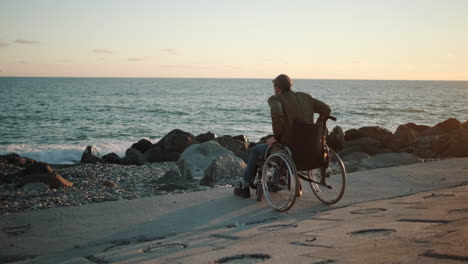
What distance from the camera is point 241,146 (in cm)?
1566

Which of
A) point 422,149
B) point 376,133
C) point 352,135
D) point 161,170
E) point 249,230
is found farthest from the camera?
point 352,135

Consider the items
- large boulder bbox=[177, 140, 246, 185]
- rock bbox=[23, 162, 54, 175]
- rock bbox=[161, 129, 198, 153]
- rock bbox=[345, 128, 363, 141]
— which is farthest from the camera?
rock bbox=[345, 128, 363, 141]

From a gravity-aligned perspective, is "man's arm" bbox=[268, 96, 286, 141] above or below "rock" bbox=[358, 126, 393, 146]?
above

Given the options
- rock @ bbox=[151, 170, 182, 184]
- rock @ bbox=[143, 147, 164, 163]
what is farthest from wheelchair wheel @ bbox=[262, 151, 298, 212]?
rock @ bbox=[143, 147, 164, 163]

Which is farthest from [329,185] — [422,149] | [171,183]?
[422,149]

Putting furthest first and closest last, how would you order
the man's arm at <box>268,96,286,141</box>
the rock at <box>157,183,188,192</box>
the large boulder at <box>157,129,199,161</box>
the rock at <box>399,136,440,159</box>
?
the large boulder at <box>157,129,199,161</box> → the rock at <box>399,136,440,159</box> → the rock at <box>157,183,188,192</box> → the man's arm at <box>268,96,286,141</box>

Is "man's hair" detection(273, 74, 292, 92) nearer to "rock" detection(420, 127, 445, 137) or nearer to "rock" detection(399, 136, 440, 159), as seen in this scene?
"rock" detection(399, 136, 440, 159)

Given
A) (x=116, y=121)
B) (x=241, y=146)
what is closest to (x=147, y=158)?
(x=241, y=146)

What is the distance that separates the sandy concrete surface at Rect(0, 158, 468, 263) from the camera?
137 inches

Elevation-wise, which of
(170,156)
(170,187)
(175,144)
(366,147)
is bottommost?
(170,156)

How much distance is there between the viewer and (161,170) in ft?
39.4

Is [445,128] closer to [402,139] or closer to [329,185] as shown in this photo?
[402,139]

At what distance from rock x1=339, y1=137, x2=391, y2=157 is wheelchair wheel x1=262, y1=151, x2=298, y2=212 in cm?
963

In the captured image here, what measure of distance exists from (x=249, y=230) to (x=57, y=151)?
704 inches
